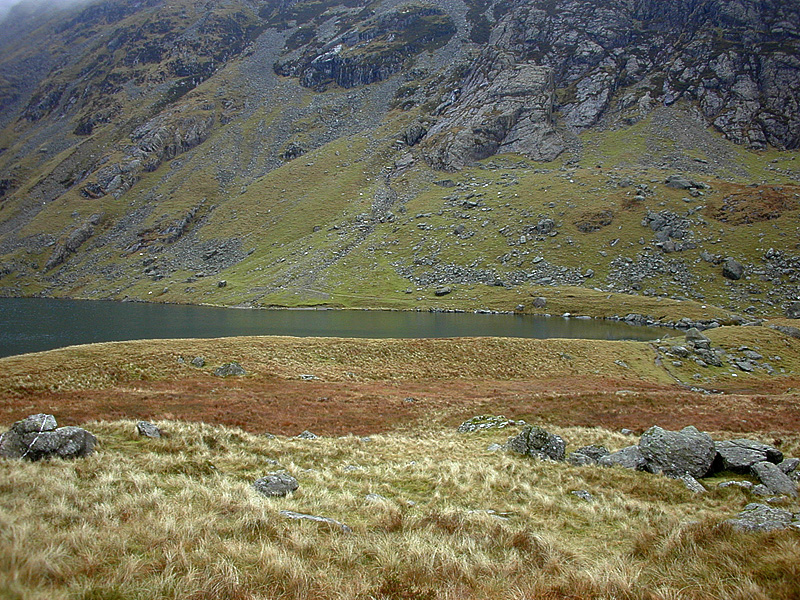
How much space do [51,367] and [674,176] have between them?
14421 centimetres

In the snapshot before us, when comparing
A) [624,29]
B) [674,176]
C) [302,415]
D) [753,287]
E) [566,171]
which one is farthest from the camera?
[624,29]

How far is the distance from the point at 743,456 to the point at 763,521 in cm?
825

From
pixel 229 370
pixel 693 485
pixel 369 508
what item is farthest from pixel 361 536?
pixel 229 370

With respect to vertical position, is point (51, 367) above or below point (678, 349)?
above

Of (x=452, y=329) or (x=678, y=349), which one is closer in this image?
(x=678, y=349)

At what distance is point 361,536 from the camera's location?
279 inches

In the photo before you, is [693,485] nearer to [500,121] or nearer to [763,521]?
[763,521]

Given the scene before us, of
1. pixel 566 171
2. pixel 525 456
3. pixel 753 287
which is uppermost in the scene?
pixel 525 456

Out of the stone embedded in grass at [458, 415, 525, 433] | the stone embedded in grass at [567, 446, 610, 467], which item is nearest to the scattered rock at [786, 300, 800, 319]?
the stone embedded in grass at [458, 415, 525, 433]

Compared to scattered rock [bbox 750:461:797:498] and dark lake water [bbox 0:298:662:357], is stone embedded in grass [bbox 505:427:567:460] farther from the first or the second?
dark lake water [bbox 0:298:662:357]

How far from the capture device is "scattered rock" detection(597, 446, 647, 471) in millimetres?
14375

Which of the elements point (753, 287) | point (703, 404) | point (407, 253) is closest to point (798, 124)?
point (753, 287)

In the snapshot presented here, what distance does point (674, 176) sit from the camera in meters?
116

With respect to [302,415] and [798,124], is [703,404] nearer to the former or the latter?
[302,415]
